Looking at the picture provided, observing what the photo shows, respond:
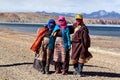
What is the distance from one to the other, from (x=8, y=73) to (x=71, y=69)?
2.98 meters

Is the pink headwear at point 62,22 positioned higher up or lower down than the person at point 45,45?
higher up

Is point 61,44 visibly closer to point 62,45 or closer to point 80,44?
point 62,45

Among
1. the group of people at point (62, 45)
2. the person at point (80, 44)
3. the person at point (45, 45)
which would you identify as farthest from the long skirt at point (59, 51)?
the person at point (80, 44)

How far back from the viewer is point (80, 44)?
16.1 m

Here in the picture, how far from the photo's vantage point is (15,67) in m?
18.4

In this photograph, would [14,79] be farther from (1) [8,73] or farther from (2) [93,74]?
(2) [93,74]

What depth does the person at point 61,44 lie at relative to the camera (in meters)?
16.4

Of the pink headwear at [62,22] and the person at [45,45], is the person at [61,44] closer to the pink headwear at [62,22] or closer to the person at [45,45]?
the pink headwear at [62,22]

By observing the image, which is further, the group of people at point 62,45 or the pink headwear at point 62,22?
the pink headwear at point 62,22

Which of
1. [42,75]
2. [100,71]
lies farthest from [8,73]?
[100,71]

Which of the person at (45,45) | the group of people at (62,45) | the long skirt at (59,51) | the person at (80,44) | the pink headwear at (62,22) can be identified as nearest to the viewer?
the person at (80,44)

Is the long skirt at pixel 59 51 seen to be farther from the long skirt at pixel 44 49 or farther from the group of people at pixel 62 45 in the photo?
the long skirt at pixel 44 49

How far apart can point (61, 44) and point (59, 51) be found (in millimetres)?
275

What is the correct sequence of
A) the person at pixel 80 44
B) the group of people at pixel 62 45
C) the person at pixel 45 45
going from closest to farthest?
1. the person at pixel 80 44
2. the group of people at pixel 62 45
3. the person at pixel 45 45
